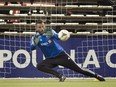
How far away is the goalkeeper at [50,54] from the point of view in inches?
386

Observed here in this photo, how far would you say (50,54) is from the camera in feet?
32.9

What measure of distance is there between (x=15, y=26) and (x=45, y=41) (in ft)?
21.1

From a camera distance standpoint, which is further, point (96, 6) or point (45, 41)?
point (96, 6)

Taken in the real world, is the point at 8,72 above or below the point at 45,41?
below

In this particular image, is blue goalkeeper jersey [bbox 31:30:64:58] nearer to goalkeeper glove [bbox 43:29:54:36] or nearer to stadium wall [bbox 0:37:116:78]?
Answer: goalkeeper glove [bbox 43:29:54:36]

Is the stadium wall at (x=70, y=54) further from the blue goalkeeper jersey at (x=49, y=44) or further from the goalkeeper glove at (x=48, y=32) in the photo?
the goalkeeper glove at (x=48, y=32)

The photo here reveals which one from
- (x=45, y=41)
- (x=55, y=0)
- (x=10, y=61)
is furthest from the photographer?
(x=55, y=0)

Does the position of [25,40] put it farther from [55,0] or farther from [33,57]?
[55,0]

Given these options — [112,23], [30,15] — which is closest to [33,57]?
[30,15]

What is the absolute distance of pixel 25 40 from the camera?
13977mm

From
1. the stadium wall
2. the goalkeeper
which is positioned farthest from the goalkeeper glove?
the stadium wall

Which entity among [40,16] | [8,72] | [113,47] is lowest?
[8,72]

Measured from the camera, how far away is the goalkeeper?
9812 millimetres

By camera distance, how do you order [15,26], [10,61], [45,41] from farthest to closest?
[15,26], [10,61], [45,41]
